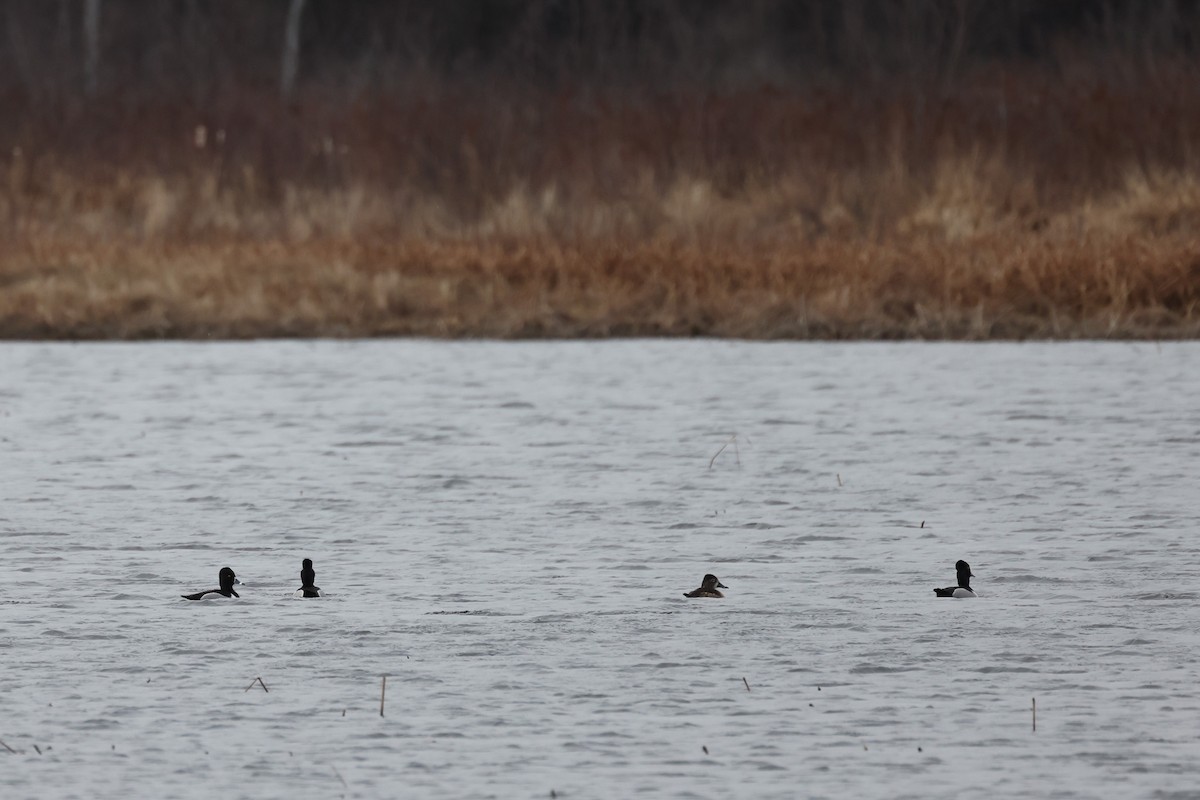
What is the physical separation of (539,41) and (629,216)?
8386 mm

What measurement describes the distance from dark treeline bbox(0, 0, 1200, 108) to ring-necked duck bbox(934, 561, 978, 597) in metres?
14.6

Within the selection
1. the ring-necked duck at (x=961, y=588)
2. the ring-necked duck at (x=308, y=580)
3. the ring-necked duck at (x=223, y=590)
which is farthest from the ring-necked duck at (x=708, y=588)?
the ring-necked duck at (x=223, y=590)

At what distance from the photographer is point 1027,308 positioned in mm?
14141

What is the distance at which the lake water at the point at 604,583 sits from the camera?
15.5 ft

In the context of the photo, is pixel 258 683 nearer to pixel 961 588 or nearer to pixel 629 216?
pixel 961 588

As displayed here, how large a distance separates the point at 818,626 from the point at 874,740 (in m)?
1.26

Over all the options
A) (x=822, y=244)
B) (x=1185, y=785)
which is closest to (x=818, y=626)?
(x=1185, y=785)

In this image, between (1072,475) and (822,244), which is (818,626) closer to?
(1072,475)

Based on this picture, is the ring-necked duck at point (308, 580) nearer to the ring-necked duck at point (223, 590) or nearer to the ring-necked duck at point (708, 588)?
the ring-necked duck at point (223, 590)

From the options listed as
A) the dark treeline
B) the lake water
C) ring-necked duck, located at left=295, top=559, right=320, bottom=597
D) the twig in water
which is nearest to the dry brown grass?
the dark treeline

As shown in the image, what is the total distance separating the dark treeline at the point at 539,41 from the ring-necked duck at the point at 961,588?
14.6 meters

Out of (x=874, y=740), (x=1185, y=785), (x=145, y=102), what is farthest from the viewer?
(x=145, y=102)

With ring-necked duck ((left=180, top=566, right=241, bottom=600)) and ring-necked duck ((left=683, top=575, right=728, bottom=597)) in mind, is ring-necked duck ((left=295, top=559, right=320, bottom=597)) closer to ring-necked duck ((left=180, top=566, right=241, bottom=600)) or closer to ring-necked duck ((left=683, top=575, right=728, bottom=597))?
ring-necked duck ((left=180, top=566, right=241, bottom=600))

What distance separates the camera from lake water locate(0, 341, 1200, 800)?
4711 millimetres
